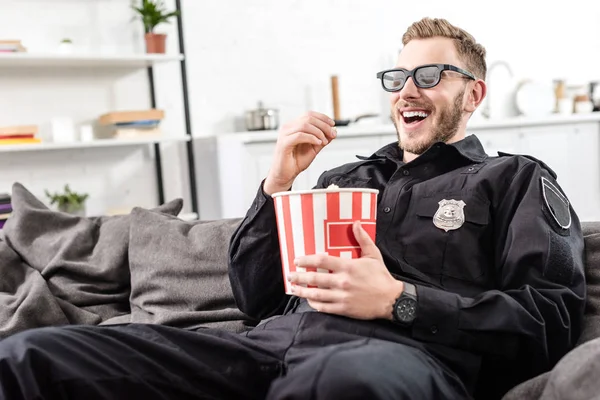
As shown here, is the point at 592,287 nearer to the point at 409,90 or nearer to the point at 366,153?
the point at 409,90

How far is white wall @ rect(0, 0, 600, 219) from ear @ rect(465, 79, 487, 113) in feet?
8.72

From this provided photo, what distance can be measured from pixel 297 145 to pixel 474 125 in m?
2.91

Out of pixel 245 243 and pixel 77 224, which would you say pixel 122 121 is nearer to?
pixel 77 224

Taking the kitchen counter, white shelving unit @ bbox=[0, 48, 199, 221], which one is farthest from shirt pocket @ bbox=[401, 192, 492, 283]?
white shelving unit @ bbox=[0, 48, 199, 221]

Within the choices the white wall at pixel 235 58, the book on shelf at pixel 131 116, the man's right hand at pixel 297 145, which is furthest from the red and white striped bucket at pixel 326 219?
the white wall at pixel 235 58

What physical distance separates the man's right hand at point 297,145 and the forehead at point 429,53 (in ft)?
1.22

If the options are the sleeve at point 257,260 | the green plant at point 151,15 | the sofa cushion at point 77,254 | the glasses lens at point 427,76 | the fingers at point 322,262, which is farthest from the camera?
the green plant at point 151,15

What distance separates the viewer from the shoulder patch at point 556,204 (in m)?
1.41

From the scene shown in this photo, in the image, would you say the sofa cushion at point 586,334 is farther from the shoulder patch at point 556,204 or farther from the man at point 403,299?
the shoulder patch at point 556,204

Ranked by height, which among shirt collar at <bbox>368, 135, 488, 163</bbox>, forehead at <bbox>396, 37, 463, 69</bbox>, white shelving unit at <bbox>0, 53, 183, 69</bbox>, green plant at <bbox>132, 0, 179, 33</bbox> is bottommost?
shirt collar at <bbox>368, 135, 488, 163</bbox>

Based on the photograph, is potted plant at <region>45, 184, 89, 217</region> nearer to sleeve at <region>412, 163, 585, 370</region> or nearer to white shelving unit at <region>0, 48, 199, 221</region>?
white shelving unit at <region>0, 48, 199, 221</region>

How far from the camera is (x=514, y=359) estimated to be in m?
1.31

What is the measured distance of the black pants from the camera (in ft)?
3.40

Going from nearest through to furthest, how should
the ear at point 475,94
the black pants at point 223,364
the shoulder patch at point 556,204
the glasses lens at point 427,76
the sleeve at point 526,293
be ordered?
the black pants at point 223,364
the sleeve at point 526,293
the shoulder patch at point 556,204
the glasses lens at point 427,76
the ear at point 475,94
